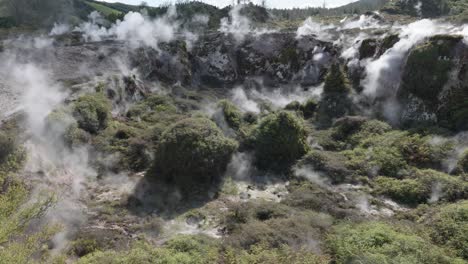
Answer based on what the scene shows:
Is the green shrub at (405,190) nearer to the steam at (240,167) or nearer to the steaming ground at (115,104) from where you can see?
the steaming ground at (115,104)

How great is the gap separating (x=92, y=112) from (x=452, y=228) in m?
18.7

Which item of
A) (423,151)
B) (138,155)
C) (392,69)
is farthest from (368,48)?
(138,155)

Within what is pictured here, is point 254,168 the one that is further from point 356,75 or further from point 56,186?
point 356,75

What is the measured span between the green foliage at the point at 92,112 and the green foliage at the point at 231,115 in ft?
23.9

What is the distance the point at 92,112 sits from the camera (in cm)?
2372

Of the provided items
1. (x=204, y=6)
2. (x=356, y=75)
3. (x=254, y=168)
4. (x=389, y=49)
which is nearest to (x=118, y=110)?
(x=254, y=168)

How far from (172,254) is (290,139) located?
11732mm

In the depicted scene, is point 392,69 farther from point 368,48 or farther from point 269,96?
point 269,96

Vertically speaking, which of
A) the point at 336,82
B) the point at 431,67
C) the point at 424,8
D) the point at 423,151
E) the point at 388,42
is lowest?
the point at 423,151

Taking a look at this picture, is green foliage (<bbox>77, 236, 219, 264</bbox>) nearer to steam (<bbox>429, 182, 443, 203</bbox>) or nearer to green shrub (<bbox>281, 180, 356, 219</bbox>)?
green shrub (<bbox>281, 180, 356, 219</bbox>)

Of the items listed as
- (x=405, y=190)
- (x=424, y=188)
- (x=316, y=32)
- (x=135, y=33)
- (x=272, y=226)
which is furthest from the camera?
(x=316, y=32)

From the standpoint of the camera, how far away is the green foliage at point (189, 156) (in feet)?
64.3

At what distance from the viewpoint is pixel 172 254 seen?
12586mm

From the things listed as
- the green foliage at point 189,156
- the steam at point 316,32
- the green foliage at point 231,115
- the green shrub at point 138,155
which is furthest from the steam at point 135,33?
the green foliage at point 189,156
